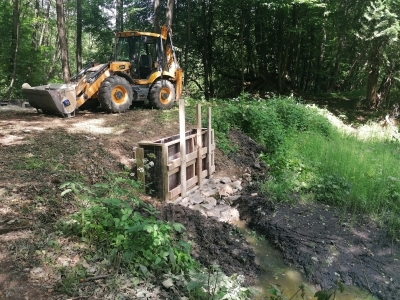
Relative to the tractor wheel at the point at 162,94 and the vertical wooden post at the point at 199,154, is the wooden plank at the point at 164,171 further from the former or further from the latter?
the tractor wheel at the point at 162,94

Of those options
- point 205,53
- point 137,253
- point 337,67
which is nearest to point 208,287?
point 137,253

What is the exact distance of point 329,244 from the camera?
529 centimetres

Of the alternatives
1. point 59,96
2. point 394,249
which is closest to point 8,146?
→ point 59,96

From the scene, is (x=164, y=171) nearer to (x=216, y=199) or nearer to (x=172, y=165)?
(x=172, y=165)

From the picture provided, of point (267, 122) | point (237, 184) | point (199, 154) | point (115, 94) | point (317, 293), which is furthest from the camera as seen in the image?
point (267, 122)

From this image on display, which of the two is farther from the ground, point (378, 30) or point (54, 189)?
point (378, 30)

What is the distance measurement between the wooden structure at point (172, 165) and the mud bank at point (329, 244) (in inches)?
44.2

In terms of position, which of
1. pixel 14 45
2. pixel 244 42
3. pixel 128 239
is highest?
pixel 244 42

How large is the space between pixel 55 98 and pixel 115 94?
1635mm

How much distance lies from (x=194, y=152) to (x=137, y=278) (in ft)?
12.4

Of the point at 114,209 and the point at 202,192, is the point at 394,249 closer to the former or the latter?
the point at 202,192

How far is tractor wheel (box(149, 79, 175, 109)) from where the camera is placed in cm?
1059

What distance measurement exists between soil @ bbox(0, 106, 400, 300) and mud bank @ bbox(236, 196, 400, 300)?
0.6 inches

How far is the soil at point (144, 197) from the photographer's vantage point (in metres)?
3.33
